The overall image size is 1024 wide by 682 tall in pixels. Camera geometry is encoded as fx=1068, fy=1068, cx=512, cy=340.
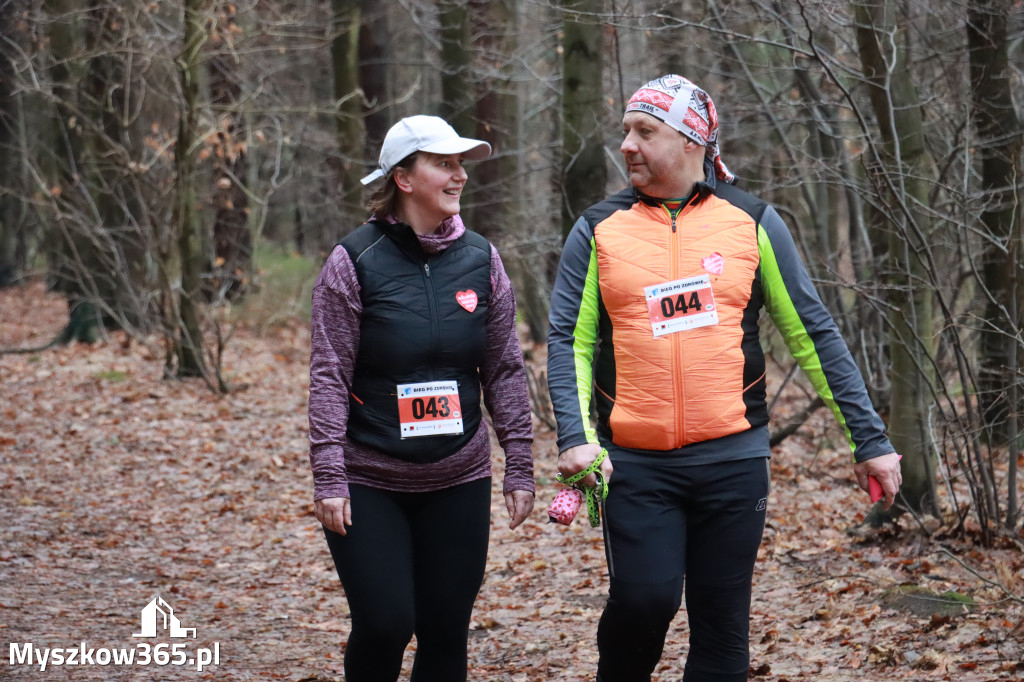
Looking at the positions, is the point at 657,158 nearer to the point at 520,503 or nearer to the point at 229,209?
the point at 520,503

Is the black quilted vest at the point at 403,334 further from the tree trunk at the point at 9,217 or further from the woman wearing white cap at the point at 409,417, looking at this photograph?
the tree trunk at the point at 9,217

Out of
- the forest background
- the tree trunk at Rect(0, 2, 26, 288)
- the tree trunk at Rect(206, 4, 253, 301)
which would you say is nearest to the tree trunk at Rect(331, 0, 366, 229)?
the forest background

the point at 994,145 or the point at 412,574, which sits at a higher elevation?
the point at 994,145

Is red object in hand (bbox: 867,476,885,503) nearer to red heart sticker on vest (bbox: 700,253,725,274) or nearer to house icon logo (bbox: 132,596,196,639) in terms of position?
red heart sticker on vest (bbox: 700,253,725,274)

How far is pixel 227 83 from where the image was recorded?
1805cm

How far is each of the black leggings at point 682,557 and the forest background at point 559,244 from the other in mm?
1631

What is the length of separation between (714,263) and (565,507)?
33.8 inches

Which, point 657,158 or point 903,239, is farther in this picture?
point 903,239

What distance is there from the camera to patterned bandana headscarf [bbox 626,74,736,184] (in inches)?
130

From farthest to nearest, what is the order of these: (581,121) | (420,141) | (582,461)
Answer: (581,121), (420,141), (582,461)

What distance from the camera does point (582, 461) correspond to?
312cm

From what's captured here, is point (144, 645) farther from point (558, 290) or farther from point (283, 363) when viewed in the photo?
point (283, 363)

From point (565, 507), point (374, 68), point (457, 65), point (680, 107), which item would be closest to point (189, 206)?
point (457, 65)

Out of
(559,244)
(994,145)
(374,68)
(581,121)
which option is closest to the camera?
(994,145)
